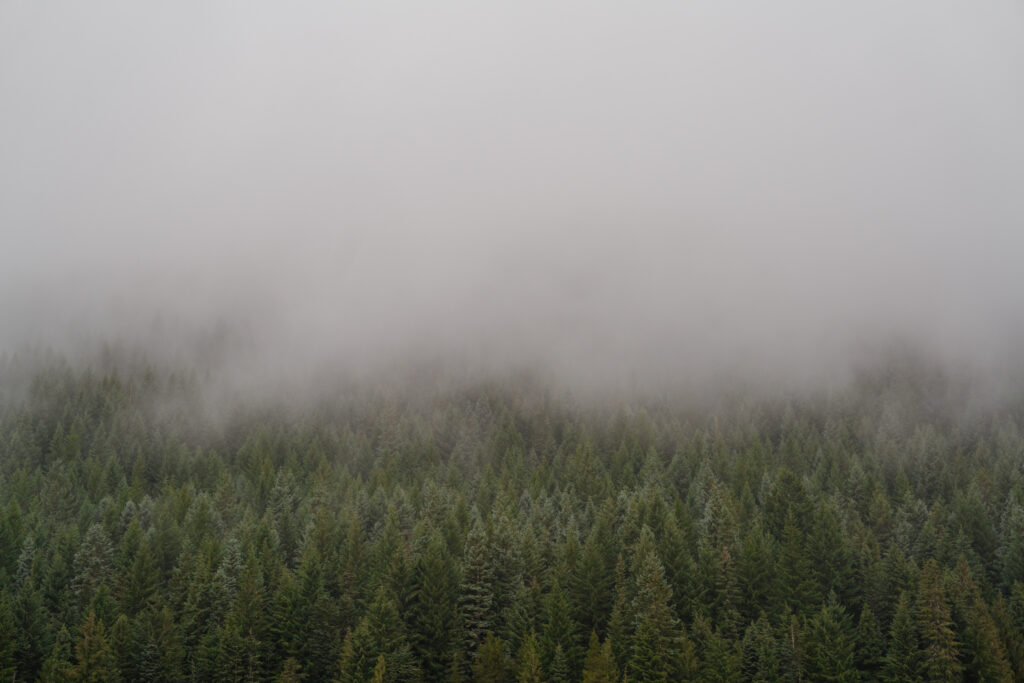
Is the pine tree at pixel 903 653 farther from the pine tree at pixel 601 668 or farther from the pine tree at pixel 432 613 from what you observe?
the pine tree at pixel 432 613

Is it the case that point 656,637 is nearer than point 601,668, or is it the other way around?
point 601,668

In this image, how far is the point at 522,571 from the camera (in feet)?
215

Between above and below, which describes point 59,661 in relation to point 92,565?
below

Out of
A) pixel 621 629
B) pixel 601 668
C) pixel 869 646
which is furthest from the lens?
pixel 869 646

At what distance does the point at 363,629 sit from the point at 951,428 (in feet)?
449

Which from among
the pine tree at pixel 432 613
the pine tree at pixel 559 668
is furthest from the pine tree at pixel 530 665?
the pine tree at pixel 432 613

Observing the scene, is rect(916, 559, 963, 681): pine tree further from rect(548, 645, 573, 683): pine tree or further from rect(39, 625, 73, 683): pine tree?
rect(39, 625, 73, 683): pine tree

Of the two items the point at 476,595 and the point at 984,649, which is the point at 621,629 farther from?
the point at 984,649

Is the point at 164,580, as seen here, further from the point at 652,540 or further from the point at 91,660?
the point at 652,540

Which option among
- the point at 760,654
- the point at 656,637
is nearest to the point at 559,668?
the point at 656,637

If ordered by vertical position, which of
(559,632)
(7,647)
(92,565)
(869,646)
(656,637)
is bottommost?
(869,646)

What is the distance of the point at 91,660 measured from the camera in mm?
53469

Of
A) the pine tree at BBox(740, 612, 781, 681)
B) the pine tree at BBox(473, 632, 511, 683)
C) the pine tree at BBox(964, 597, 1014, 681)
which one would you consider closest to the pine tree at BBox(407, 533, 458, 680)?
the pine tree at BBox(473, 632, 511, 683)

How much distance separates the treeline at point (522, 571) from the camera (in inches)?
2208
